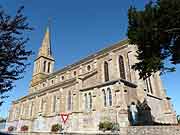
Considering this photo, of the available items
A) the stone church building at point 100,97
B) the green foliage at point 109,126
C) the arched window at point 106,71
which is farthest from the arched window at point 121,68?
the green foliage at point 109,126

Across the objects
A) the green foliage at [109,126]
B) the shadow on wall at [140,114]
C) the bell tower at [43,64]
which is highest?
the bell tower at [43,64]

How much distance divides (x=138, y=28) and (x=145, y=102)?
42.8 ft

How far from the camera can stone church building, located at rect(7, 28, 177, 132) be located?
2407 cm

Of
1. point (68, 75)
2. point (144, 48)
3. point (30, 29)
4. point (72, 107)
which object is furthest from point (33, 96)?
point (30, 29)

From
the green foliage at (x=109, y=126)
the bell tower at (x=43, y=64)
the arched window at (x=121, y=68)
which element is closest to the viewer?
the green foliage at (x=109, y=126)

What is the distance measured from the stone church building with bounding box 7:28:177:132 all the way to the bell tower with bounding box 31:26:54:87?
12.5 m

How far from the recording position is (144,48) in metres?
17.9

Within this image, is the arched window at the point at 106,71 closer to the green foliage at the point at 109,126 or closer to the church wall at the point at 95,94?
the church wall at the point at 95,94

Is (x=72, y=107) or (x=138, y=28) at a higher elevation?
(x=138, y=28)

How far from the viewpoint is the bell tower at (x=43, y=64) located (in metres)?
54.9

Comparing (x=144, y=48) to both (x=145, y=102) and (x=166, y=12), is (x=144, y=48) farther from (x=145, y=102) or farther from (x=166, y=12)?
(x=145, y=102)

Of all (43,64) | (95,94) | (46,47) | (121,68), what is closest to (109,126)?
(95,94)

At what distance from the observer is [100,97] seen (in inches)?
1021

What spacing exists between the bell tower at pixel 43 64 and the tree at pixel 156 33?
42.2m
